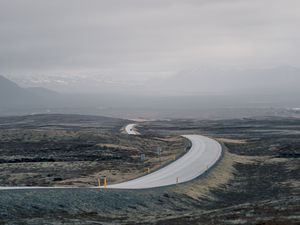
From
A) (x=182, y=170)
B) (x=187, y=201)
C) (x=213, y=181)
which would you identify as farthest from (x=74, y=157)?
(x=187, y=201)

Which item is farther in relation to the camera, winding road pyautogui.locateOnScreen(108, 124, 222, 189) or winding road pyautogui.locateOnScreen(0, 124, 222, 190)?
winding road pyautogui.locateOnScreen(108, 124, 222, 189)

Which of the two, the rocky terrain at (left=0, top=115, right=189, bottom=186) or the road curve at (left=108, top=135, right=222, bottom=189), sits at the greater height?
the road curve at (left=108, top=135, right=222, bottom=189)

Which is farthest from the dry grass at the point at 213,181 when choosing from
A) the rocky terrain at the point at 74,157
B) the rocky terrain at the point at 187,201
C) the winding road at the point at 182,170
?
the rocky terrain at the point at 74,157

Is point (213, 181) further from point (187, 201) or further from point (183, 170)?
point (187, 201)

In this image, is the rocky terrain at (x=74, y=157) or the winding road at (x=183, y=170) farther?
the rocky terrain at (x=74, y=157)

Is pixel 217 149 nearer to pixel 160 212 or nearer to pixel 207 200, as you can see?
pixel 207 200

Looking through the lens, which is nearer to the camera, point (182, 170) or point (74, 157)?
point (182, 170)

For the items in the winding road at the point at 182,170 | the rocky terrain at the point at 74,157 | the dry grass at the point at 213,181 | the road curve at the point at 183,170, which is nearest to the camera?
the dry grass at the point at 213,181

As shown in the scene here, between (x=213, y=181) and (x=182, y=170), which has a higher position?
(x=182, y=170)

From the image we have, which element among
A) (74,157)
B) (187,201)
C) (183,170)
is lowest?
(74,157)

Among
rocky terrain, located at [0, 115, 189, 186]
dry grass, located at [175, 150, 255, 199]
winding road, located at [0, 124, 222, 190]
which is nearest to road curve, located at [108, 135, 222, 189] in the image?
winding road, located at [0, 124, 222, 190]

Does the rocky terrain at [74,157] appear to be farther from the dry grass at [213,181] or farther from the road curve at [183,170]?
the dry grass at [213,181]

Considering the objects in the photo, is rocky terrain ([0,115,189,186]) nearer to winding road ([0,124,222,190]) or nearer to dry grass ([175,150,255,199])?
winding road ([0,124,222,190])
